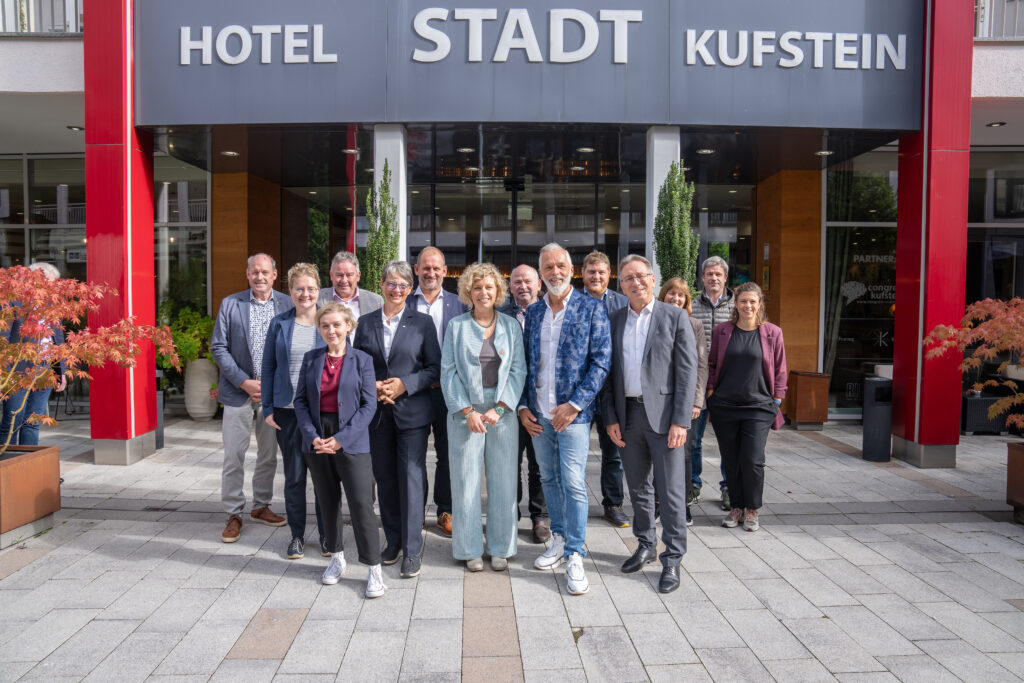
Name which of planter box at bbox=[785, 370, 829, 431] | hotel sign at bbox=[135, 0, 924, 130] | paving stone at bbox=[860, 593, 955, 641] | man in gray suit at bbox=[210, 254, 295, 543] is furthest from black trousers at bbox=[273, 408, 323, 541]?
planter box at bbox=[785, 370, 829, 431]

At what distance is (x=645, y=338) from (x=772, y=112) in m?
4.26

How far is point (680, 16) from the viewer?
7.07 metres

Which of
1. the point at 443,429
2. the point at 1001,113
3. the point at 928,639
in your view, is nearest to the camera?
the point at 928,639

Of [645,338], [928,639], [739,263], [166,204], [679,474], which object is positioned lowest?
[928,639]

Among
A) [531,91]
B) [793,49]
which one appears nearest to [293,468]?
[531,91]

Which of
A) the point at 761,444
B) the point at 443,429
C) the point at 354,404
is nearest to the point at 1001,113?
the point at 761,444

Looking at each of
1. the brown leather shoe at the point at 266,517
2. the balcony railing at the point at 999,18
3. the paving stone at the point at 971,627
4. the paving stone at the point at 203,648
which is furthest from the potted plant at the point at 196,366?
the balcony railing at the point at 999,18

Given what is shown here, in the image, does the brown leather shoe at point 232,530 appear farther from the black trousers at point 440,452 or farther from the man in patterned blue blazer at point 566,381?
the man in patterned blue blazer at point 566,381

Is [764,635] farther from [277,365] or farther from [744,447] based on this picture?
[277,365]

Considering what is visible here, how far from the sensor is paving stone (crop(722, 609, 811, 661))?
10.9ft

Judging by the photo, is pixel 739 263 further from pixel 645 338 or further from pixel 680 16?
pixel 645 338

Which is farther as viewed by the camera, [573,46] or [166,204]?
[166,204]

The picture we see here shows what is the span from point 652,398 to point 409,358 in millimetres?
1496

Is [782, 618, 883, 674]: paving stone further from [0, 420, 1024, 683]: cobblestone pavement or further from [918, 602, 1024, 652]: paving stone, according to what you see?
[918, 602, 1024, 652]: paving stone
